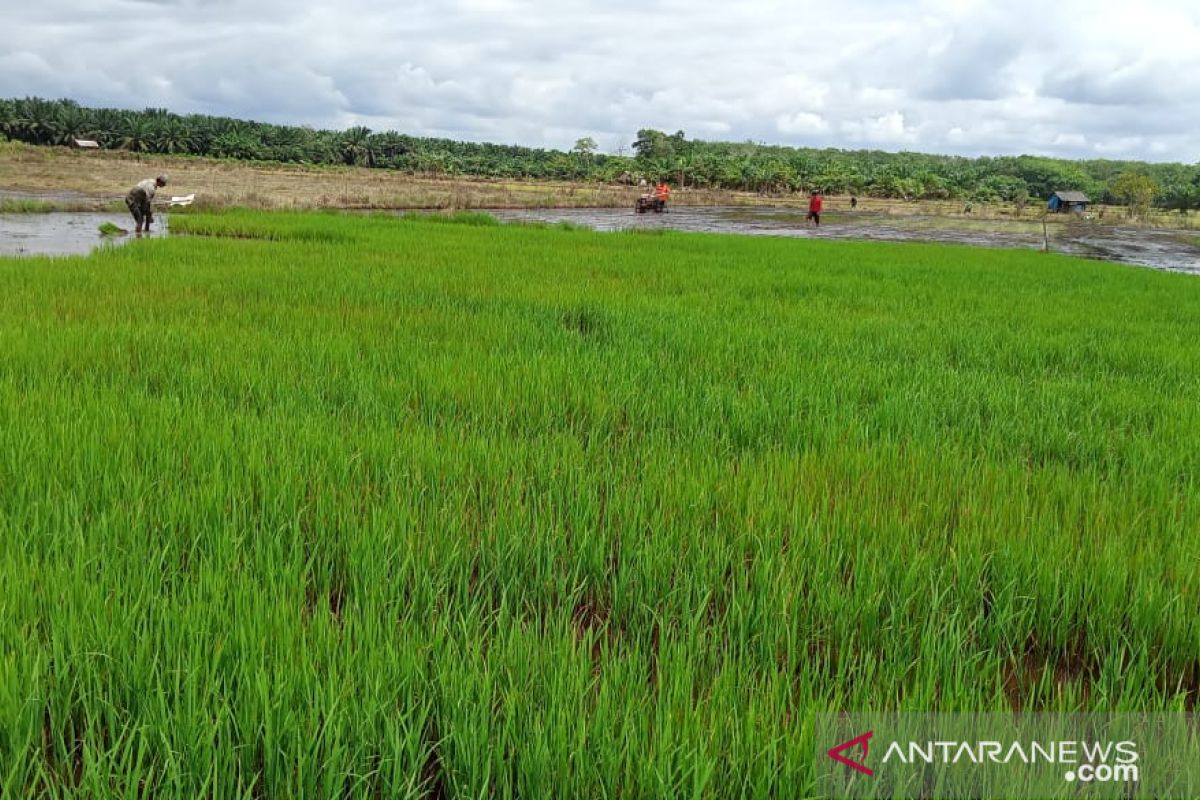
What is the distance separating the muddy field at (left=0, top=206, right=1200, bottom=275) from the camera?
42.7ft

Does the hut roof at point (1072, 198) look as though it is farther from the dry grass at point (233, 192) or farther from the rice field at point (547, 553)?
the rice field at point (547, 553)

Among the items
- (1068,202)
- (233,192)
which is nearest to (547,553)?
(233,192)

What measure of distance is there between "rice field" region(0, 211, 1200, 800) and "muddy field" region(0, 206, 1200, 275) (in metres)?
9.76

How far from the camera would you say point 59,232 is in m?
13.9

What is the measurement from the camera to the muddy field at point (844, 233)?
13.0m

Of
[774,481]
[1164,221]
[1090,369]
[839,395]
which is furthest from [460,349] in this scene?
[1164,221]

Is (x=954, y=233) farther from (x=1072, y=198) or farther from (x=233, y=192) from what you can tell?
(x=1072, y=198)

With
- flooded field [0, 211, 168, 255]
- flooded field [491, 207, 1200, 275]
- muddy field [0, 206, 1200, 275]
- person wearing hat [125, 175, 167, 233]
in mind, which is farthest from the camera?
flooded field [491, 207, 1200, 275]

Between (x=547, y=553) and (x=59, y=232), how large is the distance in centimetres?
1579

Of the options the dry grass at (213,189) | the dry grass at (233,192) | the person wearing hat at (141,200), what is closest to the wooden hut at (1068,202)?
the dry grass at (233,192)

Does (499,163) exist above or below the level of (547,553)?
above

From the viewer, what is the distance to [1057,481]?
101 inches

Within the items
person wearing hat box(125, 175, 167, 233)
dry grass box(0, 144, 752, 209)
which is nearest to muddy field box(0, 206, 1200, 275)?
person wearing hat box(125, 175, 167, 233)

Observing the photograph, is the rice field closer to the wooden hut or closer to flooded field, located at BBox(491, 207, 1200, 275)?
flooded field, located at BBox(491, 207, 1200, 275)
